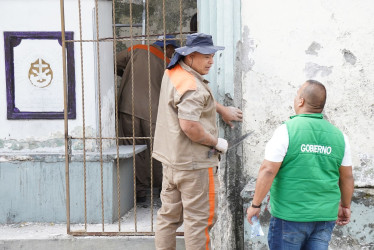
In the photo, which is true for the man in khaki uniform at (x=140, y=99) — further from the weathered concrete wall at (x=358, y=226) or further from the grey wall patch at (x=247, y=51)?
the weathered concrete wall at (x=358, y=226)

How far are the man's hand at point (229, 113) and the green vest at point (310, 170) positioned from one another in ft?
3.48

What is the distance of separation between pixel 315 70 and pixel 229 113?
25.6 inches

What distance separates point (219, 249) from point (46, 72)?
2.03 meters

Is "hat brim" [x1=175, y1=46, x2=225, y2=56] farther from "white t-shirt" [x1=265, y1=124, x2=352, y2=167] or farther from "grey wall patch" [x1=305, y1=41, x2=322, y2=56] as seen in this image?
"white t-shirt" [x1=265, y1=124, x2=352, y2=167]

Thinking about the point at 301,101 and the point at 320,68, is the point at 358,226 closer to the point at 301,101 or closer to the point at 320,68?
the point at 320,68

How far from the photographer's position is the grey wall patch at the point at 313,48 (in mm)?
4129

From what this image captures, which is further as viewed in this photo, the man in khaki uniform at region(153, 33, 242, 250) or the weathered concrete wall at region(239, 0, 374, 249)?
the weathered concrete wall at region(239, 0, 374, 249)

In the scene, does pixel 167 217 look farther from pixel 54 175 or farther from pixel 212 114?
pixel 54 175

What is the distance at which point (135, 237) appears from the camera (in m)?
4.62

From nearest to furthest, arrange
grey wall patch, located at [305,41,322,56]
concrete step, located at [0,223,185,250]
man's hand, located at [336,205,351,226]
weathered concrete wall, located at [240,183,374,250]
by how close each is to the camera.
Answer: man's hand, located at [336,205,351,226], weathered concrete wall, located at [240,183,374,250], grey wall patch, located at [305,41,322,56], concrete step, located at [0,223,185,250]

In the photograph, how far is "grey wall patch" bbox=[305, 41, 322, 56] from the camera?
4.13 meters

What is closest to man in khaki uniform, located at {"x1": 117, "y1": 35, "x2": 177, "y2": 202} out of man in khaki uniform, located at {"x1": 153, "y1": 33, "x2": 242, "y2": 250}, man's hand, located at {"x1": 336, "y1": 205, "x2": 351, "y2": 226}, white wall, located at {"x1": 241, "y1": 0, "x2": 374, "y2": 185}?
white wall, located at {"x1": 241, "y1": 0, "x2": 374, "y2": 185}

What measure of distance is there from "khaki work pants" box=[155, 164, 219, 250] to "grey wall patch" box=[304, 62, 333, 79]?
0.94 m

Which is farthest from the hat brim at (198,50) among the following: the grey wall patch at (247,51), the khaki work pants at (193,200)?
the khaki work pants at (193,200)
